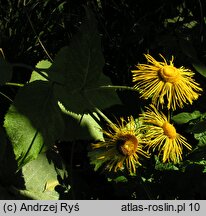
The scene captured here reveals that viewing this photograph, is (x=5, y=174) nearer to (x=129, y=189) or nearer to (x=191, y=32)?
(x=129, y=189)

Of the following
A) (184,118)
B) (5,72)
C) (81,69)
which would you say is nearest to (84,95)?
(81,69)

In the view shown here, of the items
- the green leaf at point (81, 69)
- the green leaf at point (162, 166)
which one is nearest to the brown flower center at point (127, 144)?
the green leaf at point (81, 69)

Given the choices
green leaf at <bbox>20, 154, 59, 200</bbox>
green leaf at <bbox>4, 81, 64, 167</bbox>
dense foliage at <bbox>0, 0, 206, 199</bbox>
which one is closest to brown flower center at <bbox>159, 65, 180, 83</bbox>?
dense foliage at <bbox>0, 0, 206, 199</bbox>

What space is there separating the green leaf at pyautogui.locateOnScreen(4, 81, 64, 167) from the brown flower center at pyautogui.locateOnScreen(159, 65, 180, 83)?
0.29 meters

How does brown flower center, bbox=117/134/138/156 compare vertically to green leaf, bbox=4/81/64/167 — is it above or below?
below

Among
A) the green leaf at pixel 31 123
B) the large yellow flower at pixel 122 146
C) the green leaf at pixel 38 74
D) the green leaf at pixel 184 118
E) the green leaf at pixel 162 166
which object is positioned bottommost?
the green leaf at pixel 162 166

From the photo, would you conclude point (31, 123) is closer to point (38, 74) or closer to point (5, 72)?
point (5, 72)

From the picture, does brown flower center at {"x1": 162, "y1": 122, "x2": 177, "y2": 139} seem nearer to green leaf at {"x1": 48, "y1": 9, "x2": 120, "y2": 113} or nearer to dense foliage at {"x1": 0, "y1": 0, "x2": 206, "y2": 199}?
dense foliage at {"x1": 0, "y1": 0, "x2": 206, "y2": 199}

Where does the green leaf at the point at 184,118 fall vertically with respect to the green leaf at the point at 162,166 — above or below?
above

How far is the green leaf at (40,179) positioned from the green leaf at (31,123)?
0.49m

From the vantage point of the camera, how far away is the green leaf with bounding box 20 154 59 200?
1.41 m

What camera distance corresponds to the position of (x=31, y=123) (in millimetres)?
957

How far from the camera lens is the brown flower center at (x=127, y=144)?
1.05 metres

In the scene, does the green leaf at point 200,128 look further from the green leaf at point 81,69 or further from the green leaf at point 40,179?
the green leaf at point 40,179
